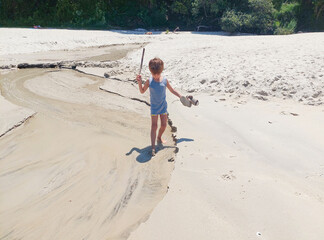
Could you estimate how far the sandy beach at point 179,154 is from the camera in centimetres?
267

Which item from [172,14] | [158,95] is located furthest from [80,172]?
[172,14]

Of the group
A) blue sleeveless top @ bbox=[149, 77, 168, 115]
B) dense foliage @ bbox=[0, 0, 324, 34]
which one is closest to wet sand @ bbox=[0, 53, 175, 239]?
blue sleeveless top @ bbox=[149, 77, 168, 115]

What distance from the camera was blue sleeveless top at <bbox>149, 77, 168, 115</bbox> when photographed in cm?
378

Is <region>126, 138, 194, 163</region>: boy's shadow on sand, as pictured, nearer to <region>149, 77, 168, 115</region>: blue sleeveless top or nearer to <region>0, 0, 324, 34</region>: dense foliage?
<region>149, 77, 168, 115</region>: blue sleeveless top

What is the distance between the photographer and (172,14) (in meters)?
20.0

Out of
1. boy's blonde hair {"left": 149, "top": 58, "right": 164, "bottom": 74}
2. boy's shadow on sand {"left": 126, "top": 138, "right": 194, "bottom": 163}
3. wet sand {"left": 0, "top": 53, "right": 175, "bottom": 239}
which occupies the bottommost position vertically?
wet sand {"left": 0, "top": 53, "right": 175, "bottom": 239}

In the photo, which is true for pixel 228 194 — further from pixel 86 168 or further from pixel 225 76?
pixel 225 76

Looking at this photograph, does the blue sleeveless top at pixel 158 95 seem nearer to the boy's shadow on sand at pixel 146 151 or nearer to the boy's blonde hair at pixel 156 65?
the boy's blonde hair at pixel 156 65

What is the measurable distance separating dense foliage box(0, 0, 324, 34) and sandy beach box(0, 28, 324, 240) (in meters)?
9.55

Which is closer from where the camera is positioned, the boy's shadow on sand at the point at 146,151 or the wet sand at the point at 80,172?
the wet sand at the point at 80,172

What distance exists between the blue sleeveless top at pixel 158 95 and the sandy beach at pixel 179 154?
22.1 inches

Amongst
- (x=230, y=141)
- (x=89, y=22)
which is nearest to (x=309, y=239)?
(x=230, y=141)

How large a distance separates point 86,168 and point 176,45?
755 cm

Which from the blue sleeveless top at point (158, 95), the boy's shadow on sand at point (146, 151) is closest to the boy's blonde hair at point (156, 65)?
the blue sleeveless top at point (158, 95)
